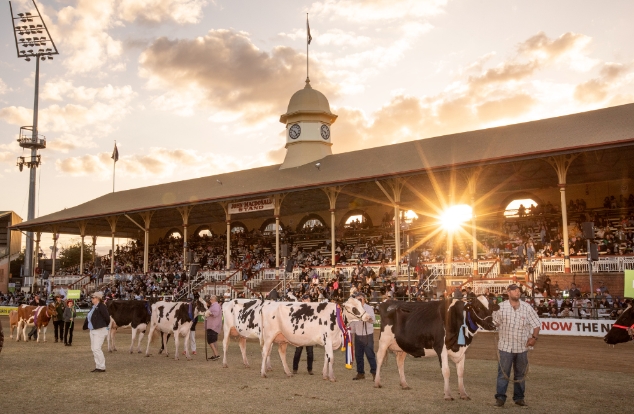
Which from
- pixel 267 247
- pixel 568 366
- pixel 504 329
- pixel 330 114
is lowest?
pixel 568 366

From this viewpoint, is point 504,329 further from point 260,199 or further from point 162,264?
point 162,264

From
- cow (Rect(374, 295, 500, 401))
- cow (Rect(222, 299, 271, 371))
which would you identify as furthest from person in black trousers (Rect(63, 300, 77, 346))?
cow (Rect(374, 295, 500, 401))

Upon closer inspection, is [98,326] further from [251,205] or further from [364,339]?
[251,205]

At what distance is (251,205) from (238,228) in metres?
11.3

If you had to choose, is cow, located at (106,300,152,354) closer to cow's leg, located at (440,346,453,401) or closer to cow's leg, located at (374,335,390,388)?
cow's leg, located at (374,335,390,388)

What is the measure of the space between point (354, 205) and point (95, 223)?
21973 mm

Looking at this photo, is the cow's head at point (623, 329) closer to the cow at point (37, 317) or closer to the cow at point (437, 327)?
the cow at point (437, 327)

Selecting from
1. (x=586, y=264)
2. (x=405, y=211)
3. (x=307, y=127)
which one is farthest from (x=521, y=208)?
(x=307, y=127)

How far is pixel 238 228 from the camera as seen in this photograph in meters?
47.2

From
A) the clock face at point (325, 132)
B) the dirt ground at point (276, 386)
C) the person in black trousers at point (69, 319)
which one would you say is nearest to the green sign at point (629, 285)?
the dirt ground at point (276, 386)

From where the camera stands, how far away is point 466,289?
2197 centimetres

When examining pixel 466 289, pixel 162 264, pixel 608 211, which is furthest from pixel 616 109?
pixel 162 264

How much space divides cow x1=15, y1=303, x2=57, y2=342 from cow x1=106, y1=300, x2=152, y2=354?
13.7 feet

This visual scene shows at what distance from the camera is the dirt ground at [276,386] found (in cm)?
934
